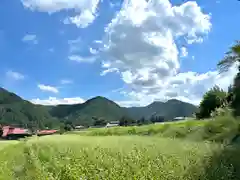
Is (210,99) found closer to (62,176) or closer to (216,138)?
(216,138)

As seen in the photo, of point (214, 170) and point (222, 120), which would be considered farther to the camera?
point (222, 120)

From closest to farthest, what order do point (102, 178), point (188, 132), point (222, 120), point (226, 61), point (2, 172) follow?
1. point (102, 178)
2. point (2, 172)
3. point (226, 61)
4. point (222, 120)
5. point (188, 132)

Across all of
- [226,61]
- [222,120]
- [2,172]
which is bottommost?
[2,172]

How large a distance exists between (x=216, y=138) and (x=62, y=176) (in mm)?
9814

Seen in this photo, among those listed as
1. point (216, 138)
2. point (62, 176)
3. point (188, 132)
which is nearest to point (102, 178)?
point (62, 176)

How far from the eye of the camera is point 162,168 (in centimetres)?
887

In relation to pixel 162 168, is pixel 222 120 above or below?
above

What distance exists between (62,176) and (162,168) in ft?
7.17

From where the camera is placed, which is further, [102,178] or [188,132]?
[188,132]

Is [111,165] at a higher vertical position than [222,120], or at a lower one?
lower

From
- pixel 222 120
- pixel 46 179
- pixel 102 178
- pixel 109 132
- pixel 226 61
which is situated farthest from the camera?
pixel 109 132

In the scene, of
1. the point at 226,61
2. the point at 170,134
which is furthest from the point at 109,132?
the point at 226,61

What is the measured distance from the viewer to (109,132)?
3303 centimetres

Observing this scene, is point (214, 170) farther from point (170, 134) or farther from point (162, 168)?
point (170, 134)
